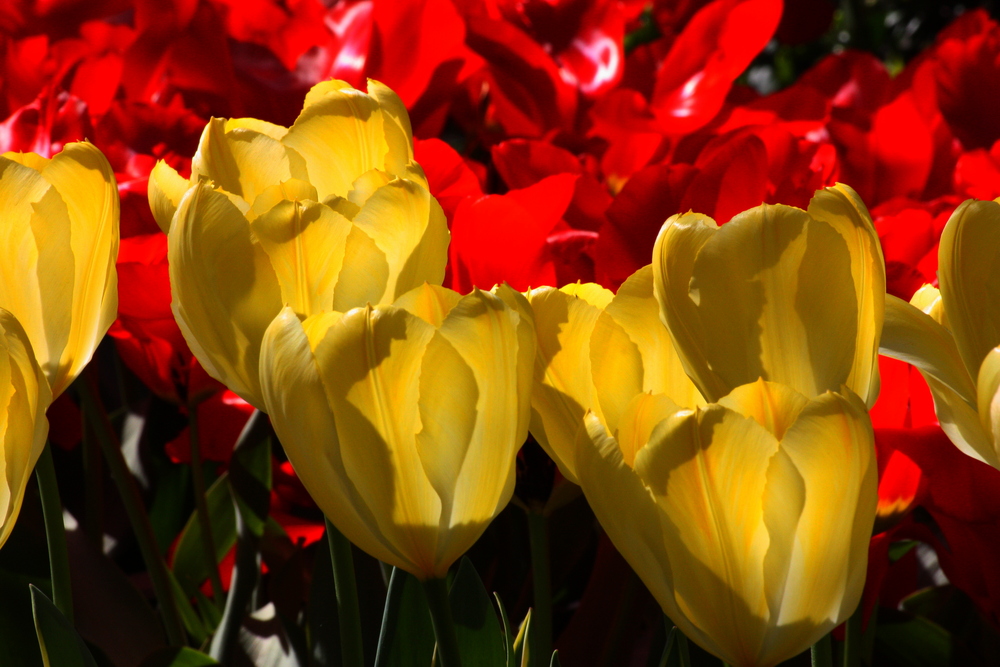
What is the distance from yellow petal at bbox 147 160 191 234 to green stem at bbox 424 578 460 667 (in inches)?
6.9

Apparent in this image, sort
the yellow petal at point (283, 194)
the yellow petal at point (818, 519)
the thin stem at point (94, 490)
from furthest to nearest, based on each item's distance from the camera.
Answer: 1. the thin stem at point (94, 490)
2. the yellow petal at point (283, 194)
3. the yellow petal at point (818, 519)

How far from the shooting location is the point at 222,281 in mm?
362

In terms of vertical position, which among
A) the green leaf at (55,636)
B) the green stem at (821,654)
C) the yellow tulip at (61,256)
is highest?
the yellow tulip at (61,256)

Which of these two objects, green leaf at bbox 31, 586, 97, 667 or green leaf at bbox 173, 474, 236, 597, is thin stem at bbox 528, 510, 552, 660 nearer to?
green leaf at bbox 31, 586, 97, 667

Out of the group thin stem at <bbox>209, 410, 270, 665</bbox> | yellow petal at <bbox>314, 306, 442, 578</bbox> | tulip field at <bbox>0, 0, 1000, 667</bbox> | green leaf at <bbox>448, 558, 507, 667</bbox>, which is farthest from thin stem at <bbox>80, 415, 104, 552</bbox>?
yellow petal at <bbox>314, 306, 442, 578</bbox>

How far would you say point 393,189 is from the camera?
38 cm

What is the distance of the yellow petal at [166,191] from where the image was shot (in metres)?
0.41

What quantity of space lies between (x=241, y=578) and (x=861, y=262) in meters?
0.41

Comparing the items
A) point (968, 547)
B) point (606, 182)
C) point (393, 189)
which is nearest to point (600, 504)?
point (393, 189)

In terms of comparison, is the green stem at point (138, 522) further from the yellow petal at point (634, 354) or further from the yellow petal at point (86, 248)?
the yellow petal at point (634, 354)

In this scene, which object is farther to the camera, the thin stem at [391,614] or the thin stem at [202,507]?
the thin stem at [202,507]

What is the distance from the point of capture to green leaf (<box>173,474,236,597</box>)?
712 millimetres

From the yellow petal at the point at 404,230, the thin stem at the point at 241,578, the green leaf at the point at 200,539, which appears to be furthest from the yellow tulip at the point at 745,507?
the green leaf at the point at 200,539

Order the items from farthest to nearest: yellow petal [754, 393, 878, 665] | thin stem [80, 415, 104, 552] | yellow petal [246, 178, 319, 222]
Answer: thin stem [80, 415, 104, 552] → yellow petal [246, 178, 319, 222] → yellow petal [754, 393, 878, 665]
